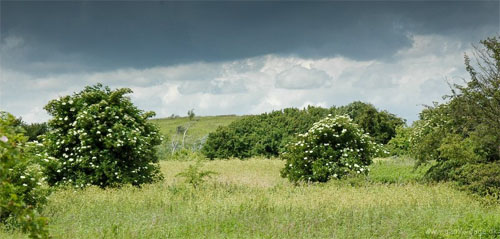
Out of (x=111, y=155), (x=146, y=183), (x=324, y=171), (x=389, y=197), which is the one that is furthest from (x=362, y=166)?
(x=111, y=155)

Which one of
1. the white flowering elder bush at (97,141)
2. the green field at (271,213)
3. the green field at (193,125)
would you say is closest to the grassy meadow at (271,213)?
the green field at (271,213)

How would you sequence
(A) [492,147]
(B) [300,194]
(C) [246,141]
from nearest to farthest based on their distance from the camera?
(B) [300,194] < (A) [492,147] < (C) [246,141]

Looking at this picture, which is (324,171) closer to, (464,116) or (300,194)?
(300,194)

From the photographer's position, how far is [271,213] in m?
9.37

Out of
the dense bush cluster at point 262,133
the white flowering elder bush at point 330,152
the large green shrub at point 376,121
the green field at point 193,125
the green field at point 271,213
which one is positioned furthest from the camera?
the green field at point 193,125

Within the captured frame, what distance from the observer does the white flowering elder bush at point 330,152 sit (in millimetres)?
15727

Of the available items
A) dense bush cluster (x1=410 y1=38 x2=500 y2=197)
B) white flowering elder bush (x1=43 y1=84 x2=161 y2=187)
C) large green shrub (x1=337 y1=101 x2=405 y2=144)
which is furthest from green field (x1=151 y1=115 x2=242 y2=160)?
dense bush cluster (x1=410 y1=38 x2=500 y2=197)

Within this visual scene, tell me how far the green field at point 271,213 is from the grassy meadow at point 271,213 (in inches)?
0.7

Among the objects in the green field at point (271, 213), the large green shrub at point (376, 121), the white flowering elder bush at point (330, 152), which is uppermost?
the large green shrub at point (376, 121)

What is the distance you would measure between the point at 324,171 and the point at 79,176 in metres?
7.93

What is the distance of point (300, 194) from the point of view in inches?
481

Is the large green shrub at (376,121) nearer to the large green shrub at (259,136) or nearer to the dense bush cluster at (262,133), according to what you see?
the dense bush cluster at (262,133)

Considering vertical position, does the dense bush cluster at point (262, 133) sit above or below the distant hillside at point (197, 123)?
below

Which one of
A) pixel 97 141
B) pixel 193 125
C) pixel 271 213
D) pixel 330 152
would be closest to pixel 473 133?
pixel 330 152
